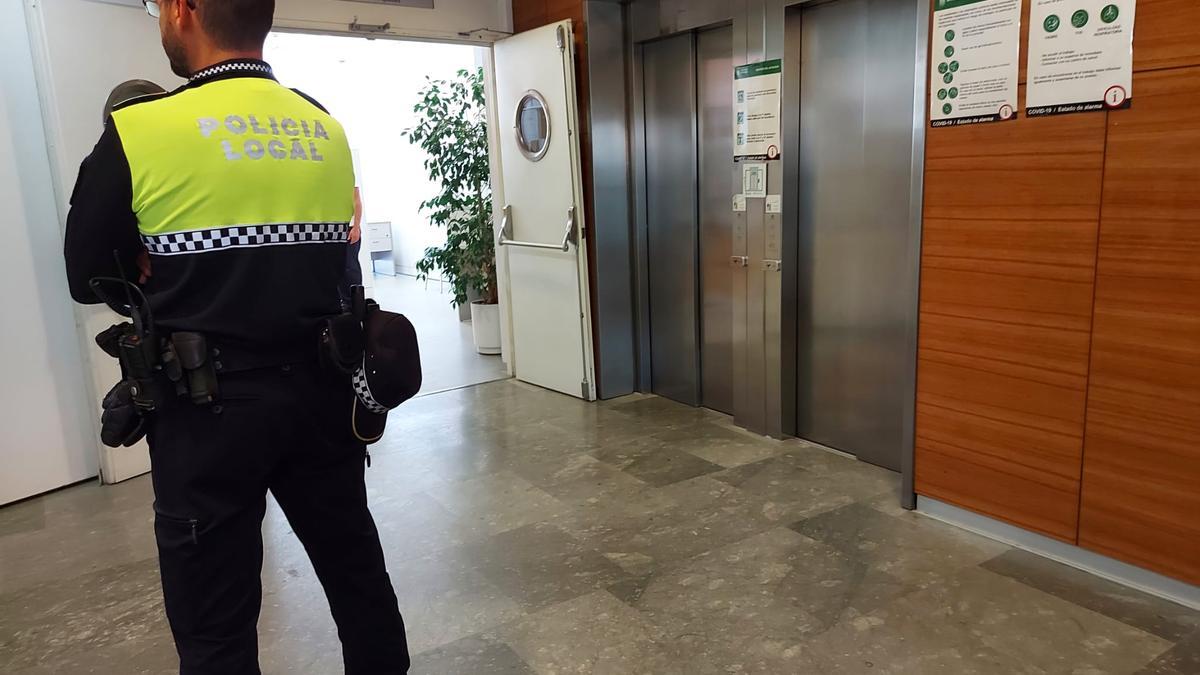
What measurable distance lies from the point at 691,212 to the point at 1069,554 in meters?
2.46

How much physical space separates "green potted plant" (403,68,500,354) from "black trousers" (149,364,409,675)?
4.43 metres

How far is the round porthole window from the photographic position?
4637mm

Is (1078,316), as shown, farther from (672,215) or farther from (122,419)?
(122,419)

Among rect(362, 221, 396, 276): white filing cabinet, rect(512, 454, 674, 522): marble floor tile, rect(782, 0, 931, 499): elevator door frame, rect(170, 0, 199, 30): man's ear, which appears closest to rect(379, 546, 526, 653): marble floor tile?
rect(512, 454, 674, 522): marble floor tile

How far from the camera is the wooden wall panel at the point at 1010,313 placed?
2.49 meters

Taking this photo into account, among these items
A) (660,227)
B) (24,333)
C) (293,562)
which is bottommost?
(293,562)

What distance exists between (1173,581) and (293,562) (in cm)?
282

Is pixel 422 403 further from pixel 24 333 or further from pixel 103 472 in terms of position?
pixel 24 333

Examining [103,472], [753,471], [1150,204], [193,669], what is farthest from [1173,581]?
[103,472]

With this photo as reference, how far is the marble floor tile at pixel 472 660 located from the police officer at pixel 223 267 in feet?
2.45

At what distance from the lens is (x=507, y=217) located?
16.6 feet

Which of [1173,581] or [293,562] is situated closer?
[1173,581]

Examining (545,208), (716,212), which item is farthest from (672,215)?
(545,208)

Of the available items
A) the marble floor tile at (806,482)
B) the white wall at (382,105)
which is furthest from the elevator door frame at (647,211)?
the white wall at (382,105)
